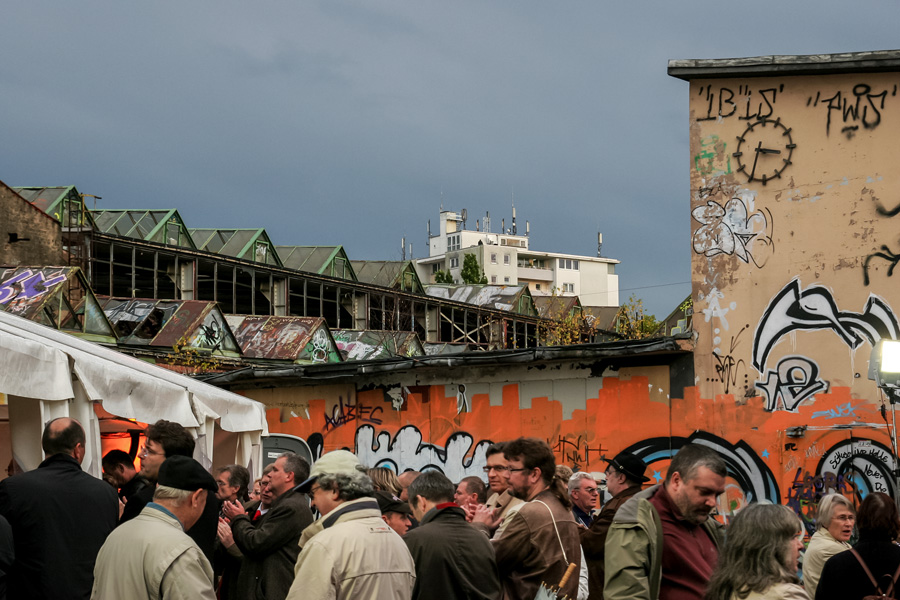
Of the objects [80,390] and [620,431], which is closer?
[80,390]

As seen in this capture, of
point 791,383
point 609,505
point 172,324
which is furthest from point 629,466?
point 172,324

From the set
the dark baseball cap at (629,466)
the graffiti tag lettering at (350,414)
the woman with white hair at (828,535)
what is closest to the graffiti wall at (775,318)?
the graffiti tag lettering at (350,414)

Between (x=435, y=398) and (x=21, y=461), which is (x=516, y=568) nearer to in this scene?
(x=21, y=461)

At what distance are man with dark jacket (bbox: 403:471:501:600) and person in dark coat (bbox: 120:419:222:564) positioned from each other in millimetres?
1572

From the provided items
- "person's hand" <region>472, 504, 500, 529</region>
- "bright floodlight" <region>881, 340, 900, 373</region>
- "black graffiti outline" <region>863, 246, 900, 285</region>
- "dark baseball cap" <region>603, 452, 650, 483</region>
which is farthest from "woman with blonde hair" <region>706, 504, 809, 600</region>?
"black graffiti outline" <region>863, 246, 900, 285</region>

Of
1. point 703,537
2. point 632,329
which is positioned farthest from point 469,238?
point 703,537

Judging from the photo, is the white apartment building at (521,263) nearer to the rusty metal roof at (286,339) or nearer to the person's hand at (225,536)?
the rusty metal roof at (286,339)

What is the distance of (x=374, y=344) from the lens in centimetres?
4697

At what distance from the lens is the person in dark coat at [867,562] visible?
6141 millimetres

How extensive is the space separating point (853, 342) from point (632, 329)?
50.2m

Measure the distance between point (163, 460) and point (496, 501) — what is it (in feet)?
7.76

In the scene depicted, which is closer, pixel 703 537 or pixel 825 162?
pixel 703 537

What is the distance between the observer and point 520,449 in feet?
21.0

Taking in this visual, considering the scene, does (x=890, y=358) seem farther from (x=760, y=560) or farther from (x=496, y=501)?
(x=760, y=560)
